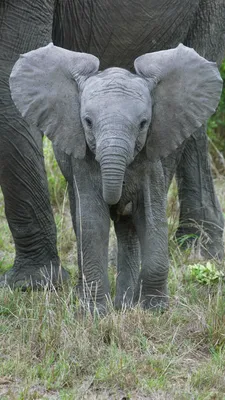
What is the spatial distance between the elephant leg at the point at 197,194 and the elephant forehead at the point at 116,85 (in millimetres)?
2280

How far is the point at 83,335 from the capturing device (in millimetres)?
5156

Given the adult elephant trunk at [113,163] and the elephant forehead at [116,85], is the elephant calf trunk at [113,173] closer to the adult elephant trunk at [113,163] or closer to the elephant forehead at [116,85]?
the adult elephant trunk at [113,163]

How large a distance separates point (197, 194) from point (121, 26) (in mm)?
1688

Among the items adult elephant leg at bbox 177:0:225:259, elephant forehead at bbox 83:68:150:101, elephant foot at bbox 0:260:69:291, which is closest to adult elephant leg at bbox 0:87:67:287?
elephant foot at bbox 0:260:69:291

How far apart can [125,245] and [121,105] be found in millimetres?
1167

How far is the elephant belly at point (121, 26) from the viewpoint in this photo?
20.9ft

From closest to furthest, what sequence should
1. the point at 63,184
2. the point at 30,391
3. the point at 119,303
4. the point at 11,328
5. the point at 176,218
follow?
the point at 30,391 < the point at 11,328 < the point at 119,303 < the point at 176,218 < the point at 63,184

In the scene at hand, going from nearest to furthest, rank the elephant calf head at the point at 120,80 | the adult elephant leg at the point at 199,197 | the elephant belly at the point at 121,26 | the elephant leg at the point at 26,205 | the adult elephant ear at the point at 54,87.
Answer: the elephant calf head at the point at 120,80
the adult elephant ear at the point at 54,87
the elephant leg at the point at 26,205
the elephant belly at the point at 121,26
the adult elephant leg at the point at 199,197

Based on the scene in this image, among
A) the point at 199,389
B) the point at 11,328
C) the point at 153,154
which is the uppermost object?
the point at 153,154

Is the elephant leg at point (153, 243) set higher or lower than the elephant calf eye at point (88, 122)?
lower

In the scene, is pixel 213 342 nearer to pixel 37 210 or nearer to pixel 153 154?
pixel 153 154

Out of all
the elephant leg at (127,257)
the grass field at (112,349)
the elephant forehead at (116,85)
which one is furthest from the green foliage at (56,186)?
the elephant forehead at (116,85)

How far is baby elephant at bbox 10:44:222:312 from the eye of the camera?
5.48 meters

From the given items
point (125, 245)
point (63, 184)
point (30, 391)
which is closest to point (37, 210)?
point (125, 245)
